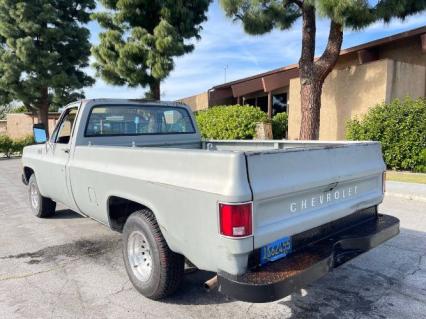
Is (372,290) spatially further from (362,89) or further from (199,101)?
(199,101)

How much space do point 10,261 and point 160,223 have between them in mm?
2590

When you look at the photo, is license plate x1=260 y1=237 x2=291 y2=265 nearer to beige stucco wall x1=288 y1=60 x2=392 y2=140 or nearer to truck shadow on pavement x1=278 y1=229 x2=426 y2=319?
truck shadow on pavement x1=278 y1=229 x2=426 y2=319

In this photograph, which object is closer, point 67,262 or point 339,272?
point 339,272

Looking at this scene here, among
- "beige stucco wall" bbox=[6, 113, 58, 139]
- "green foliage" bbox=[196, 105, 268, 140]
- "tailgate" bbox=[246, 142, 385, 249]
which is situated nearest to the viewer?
"tailgate" bbox=[246, 142, 385, 249]

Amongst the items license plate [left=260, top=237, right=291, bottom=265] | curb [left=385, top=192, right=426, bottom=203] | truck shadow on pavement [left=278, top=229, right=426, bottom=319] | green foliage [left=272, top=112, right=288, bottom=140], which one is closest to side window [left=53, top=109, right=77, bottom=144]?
license plate [left=260, top=237, right=291, bottom=265]

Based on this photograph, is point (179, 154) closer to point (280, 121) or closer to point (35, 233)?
point (35, 233)

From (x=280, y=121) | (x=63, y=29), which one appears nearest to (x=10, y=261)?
(x=280, y=121)

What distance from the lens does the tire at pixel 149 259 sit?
318cm

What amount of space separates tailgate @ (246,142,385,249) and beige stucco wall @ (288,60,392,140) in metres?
9.73

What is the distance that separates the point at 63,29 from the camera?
23.4 metres

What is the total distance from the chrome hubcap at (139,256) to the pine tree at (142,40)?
12568 mm

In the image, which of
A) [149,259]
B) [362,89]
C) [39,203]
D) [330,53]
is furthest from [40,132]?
[362,89]

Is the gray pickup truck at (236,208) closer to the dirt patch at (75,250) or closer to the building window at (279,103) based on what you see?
the dirt patch at (75,250)

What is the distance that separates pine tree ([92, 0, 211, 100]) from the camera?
15.3 m
